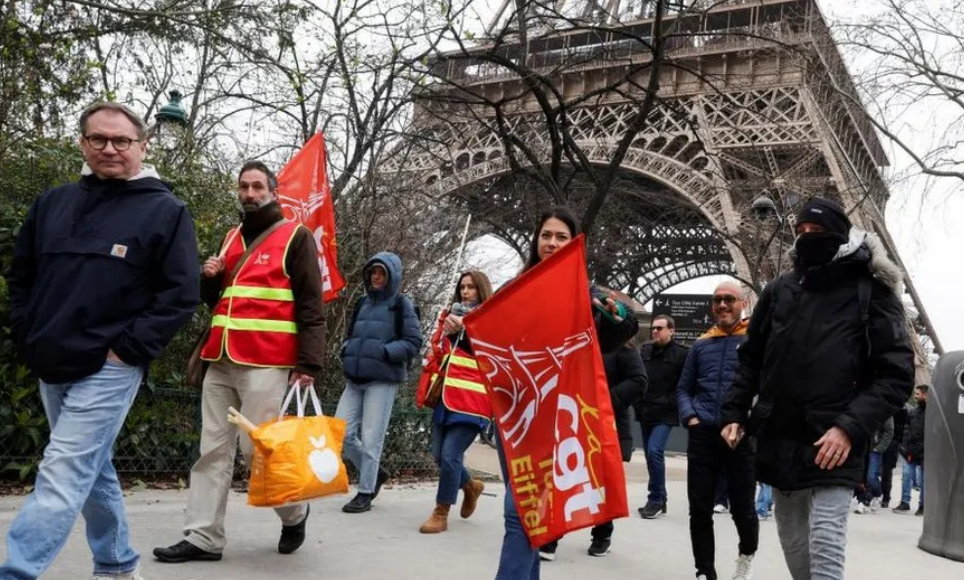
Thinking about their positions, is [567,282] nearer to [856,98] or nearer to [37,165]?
[37,165]

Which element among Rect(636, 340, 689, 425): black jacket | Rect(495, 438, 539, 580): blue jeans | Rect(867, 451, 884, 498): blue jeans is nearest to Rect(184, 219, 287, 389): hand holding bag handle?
Rect(495, 438, 539, 580): blue jeans

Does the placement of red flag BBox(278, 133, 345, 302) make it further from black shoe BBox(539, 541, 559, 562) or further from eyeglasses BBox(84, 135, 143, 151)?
eyeglasses BBox(84, 135, 143, 151)

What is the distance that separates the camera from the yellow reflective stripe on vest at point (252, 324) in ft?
14.4

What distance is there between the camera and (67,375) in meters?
3.18

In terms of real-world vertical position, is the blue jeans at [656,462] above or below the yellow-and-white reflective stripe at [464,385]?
below

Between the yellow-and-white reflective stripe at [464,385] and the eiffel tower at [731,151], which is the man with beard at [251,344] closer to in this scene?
the yellow-and-white reflective stripe at [464,385]

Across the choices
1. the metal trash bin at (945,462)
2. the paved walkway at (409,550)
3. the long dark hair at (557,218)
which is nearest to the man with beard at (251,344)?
the paved walkway at (409,550)

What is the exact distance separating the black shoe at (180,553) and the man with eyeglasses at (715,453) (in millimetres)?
2440

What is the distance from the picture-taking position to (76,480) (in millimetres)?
3141

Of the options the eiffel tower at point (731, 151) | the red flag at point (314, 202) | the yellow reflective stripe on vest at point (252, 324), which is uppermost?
the eiffel tower at point (731, 151)

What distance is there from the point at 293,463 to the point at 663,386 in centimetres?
525

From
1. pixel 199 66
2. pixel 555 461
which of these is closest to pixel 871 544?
pixel 555 461

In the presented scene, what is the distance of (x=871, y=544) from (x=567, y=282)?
552 centimetres

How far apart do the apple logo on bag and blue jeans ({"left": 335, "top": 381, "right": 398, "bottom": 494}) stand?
2.32 meters
